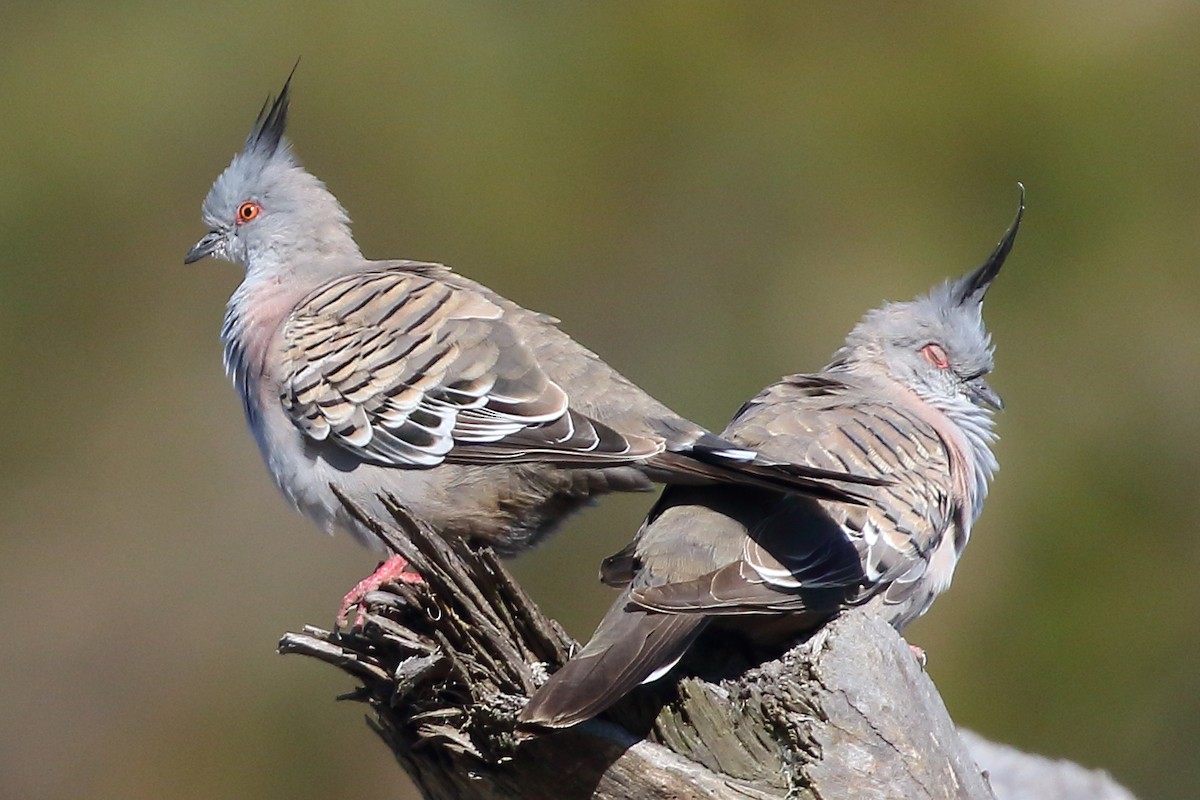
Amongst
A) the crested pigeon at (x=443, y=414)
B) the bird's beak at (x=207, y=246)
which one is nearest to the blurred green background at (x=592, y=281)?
the bird's beak at (x=207, y=246)

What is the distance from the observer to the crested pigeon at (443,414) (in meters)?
4.16

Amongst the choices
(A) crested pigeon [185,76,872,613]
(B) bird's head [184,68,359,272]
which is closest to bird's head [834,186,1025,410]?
(A) crested pigeon [185,76,872,613]

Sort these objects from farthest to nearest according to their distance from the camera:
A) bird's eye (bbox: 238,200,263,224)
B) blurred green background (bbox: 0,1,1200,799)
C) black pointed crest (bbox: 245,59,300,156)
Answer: blurred green background (bbox: 0,1,1200,799) → black pointed crest (bbox: 245,59,300,156) → bird's eye (bbox: 238,200,263,224)

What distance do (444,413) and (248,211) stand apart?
5.89 ft

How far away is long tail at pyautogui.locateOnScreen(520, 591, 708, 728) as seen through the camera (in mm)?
3131

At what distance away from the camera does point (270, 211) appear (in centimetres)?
563

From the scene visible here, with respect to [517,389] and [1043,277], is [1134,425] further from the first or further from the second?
[517,389]

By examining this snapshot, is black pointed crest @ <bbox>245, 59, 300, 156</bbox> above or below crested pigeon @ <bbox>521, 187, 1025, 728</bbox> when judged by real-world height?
above

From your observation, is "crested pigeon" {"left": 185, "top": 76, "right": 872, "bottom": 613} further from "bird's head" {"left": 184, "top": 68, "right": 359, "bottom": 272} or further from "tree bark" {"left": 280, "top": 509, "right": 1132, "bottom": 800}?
"tree bark" {"left": 280, "top": 509, "right": 1132, "bottom": 800}

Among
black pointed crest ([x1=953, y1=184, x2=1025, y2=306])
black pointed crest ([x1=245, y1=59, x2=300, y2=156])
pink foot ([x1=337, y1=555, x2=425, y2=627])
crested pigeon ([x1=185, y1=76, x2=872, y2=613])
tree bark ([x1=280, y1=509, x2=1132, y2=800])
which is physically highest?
black pointed crest ([x1=245, y1=59, x2=300, y2=156])

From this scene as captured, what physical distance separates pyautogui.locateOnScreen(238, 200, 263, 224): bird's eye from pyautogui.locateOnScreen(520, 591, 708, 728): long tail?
2803 millimetres

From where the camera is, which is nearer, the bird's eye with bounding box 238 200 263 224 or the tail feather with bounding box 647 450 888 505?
the tail feather with bounding box 647 450 888 505

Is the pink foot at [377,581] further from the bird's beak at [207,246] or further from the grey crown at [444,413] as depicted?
the bird's beak at [207,246]

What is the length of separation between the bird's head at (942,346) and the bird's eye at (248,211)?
7.81 feet
